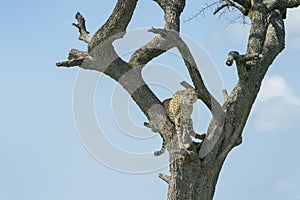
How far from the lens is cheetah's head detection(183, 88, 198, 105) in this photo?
26.2 feet

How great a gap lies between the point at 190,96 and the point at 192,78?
0.32m

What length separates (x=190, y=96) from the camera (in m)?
7.97

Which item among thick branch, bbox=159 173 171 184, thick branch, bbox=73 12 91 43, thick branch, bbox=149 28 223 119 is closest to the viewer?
thick branch, bbox=149 28 223 119

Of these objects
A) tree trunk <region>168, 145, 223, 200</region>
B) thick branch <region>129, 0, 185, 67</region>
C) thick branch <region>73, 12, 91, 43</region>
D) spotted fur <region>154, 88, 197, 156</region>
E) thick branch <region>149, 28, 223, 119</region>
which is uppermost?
thick branch <region>73, 12, 91, 43</region>

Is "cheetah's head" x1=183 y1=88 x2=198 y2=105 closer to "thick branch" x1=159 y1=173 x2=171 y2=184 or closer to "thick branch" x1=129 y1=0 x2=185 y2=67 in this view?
"thick branch" x1=129 y1=0 x2=185 y2=67

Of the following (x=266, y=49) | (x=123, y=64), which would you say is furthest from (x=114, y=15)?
(x=266, y=49)

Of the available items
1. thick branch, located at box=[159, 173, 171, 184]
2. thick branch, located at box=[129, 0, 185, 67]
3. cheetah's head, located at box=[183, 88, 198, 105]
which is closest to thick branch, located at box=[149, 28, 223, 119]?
cheetah's head, located at box=[183, 88, 198, 105]

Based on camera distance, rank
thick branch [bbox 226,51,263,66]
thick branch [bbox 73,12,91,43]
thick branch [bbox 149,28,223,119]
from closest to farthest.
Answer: thick branch [bbox 226,51,263,66] → thick branch [bbox 149,28,223,119] → thick branch [bbox 73,12,91,43]

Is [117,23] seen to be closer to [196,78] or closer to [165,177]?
[196,78]

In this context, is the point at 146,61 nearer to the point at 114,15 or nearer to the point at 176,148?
the point at 114,15

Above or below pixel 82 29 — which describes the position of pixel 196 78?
below

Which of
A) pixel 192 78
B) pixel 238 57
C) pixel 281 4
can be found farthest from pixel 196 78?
pixel 281 4

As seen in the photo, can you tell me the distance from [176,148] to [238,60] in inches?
51.9

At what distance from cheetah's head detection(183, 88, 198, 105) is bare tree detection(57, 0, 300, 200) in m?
0.14
